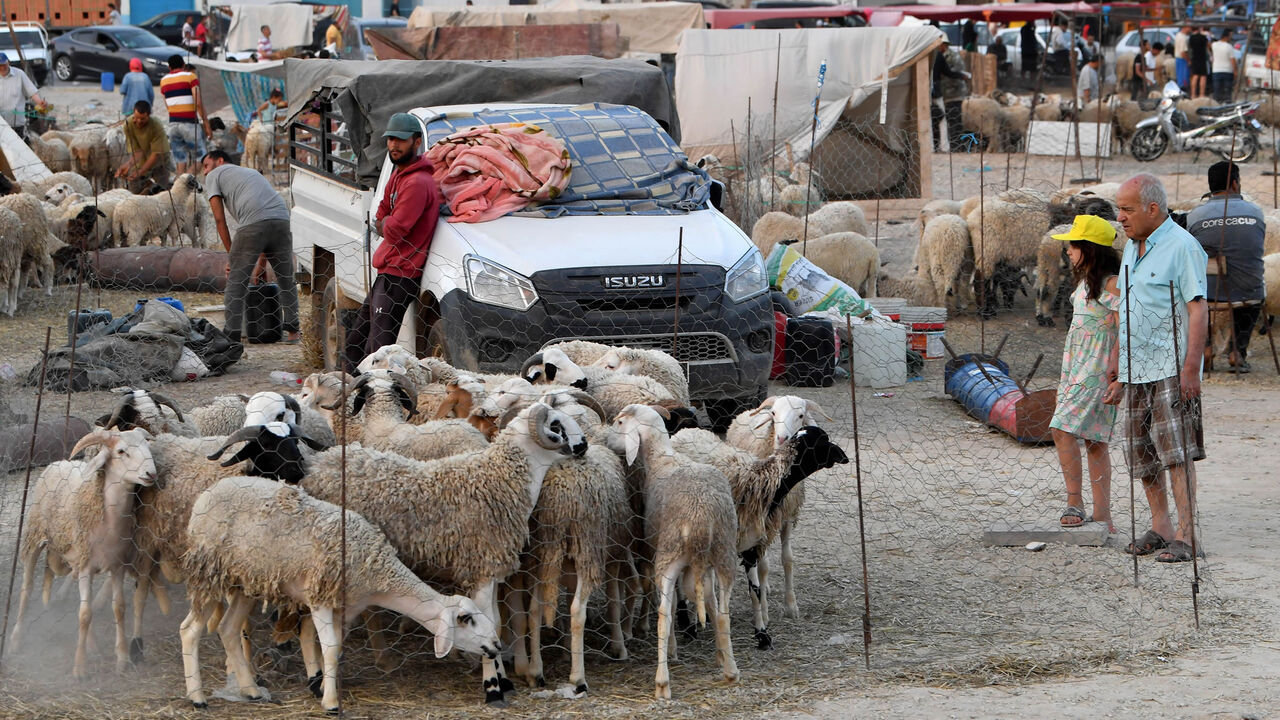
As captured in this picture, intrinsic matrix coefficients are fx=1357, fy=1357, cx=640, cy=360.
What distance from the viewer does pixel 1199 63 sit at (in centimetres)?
3050

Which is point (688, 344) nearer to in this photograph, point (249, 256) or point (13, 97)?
point (249, 256)

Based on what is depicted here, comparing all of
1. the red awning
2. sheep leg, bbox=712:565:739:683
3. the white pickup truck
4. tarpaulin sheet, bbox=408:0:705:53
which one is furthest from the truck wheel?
the red awning

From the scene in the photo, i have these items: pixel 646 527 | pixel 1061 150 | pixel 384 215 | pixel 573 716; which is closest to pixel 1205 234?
pixel 384 215

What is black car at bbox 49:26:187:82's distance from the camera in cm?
3591

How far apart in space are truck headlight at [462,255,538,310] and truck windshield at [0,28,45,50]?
1186 inches

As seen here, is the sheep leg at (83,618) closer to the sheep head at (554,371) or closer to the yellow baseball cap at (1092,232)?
the sheep head at (554,371)

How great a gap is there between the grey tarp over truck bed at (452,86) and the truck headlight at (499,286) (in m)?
1.91

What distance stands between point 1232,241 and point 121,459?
29.5ft

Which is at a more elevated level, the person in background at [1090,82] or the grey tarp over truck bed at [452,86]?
the person in background at [1090,82]

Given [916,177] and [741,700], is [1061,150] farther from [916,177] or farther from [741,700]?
[741,700]

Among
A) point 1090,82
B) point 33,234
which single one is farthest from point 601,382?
point 1090,82

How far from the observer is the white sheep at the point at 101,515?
16.7 feet

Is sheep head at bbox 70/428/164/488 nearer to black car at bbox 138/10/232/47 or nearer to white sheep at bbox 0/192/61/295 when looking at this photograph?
white sheep at bbox 0/192/61/295

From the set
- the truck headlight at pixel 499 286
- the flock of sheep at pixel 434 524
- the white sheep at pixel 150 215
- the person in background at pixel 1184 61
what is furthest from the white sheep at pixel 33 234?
the person in background at pixel 1184 61
